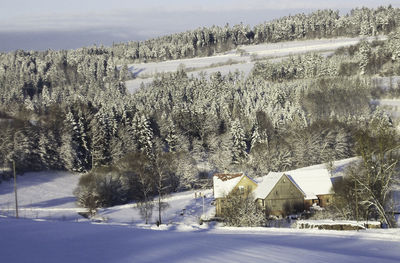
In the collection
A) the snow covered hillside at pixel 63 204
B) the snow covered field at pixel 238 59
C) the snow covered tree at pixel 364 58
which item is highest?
the snow covered field at pixel 238 59

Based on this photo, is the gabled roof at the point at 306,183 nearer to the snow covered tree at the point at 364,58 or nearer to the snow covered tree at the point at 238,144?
the snow covered tree at the point at 238,144

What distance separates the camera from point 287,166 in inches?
2616

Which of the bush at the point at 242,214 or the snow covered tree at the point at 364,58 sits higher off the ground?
the snow covered tree at the point at 364,58

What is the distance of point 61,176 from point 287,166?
35.8 metres

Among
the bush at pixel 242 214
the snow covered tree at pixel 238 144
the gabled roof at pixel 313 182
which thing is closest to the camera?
the bush at pixel 242 214

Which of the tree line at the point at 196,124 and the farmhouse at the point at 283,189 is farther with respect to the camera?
the tree line at the point at 196,124

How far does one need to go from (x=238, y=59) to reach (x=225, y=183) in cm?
13474

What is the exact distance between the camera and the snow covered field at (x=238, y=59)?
16262cm

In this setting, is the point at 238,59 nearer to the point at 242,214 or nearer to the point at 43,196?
the point at 43,196

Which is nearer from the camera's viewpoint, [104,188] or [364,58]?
[104,188]

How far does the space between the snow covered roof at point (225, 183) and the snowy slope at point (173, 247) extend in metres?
26.7

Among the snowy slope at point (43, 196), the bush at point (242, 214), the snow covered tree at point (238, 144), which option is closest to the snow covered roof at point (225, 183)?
the bush at point (242, 214)

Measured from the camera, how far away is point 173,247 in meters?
13.1

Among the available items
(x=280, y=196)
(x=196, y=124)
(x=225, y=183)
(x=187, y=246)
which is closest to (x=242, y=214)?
(x=280, y=196)
